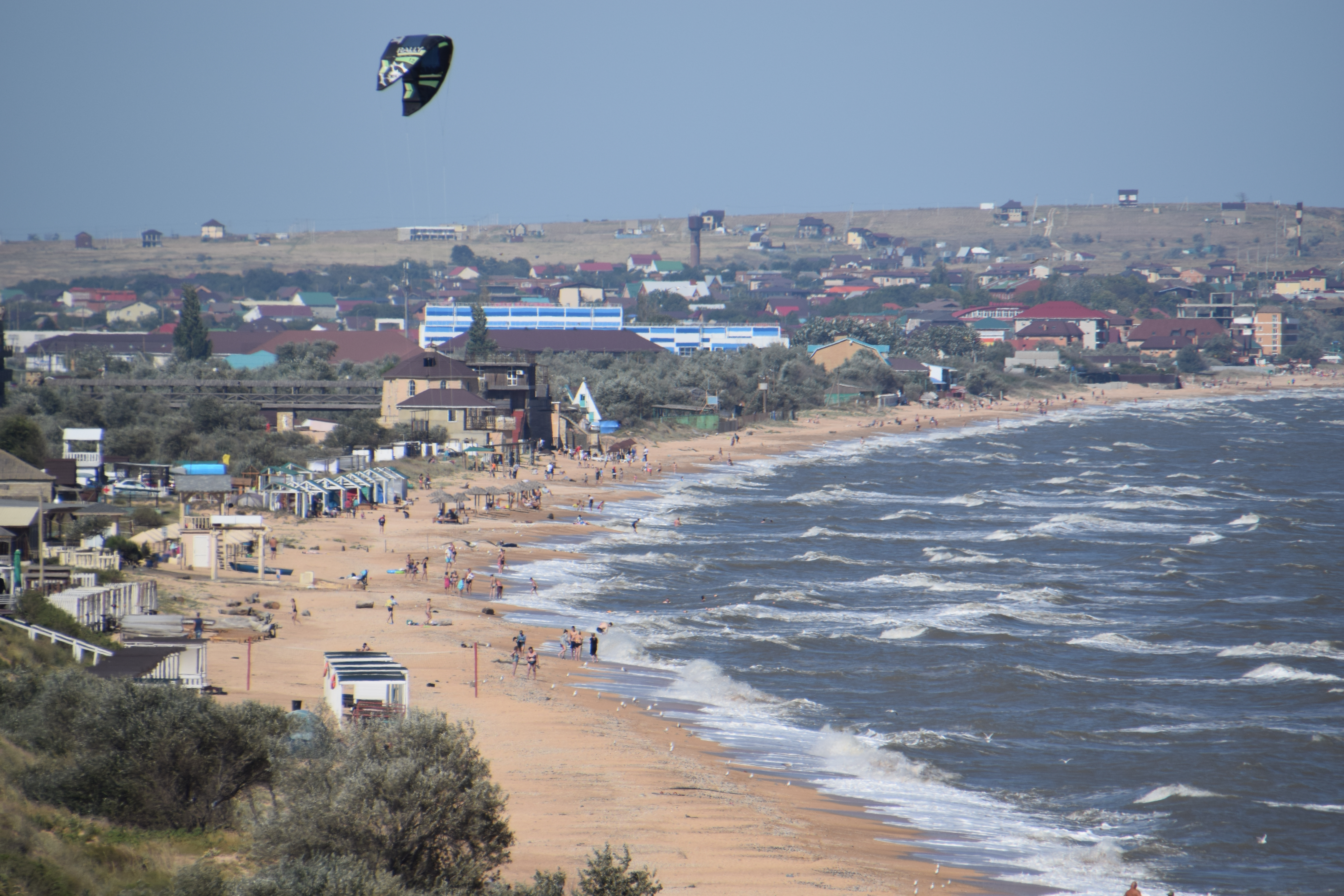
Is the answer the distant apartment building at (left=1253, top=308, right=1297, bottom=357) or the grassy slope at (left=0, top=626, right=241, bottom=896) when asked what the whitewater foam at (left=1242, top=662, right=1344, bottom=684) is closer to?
the grassy slope at (left=0, top=626, right=241, bottom=896)

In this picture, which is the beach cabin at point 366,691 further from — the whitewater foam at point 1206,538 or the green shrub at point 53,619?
the whitewater foam at point 1206,538

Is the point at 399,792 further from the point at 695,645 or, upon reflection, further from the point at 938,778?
the point at 695,645

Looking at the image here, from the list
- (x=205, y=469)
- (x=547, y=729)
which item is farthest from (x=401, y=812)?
(x=205, y=469)

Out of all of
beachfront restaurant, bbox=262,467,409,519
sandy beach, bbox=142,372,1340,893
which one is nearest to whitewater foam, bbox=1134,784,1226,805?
sandy beach, bbox=142,372,1340,893

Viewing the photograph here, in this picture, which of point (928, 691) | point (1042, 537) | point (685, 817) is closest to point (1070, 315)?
point (1042, 537)

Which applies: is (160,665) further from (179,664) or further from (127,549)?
(127,549)

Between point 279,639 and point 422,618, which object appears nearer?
point 279,639
